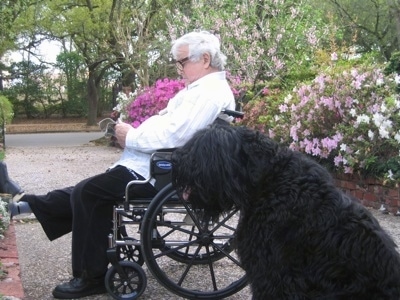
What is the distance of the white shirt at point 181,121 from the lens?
364cm

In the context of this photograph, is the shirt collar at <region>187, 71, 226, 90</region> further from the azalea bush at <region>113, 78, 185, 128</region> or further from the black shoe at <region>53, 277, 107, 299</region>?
the azalea bush at <region>113, 78, 185, 128</region>

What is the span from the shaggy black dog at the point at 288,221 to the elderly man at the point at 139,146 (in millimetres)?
1272

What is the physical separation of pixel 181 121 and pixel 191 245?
822 millimetres

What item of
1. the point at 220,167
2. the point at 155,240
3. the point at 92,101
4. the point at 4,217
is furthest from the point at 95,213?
the point at 92,101

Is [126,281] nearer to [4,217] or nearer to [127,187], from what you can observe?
[127,187]

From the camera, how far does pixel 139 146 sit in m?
3.77

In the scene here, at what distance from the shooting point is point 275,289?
7.60 feet

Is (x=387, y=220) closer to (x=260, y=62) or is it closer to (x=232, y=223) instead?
(x=232, y=223)

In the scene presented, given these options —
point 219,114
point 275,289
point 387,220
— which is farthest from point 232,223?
point 387,220

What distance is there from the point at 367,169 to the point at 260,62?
5712mm

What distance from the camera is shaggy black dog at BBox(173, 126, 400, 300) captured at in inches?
88.9

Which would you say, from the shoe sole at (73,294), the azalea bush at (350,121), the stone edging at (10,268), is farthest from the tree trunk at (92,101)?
the shoe sole at (73,294)

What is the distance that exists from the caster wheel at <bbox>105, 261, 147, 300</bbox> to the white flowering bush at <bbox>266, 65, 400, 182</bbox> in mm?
3699

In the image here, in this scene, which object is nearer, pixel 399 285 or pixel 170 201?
pixel 399 285
